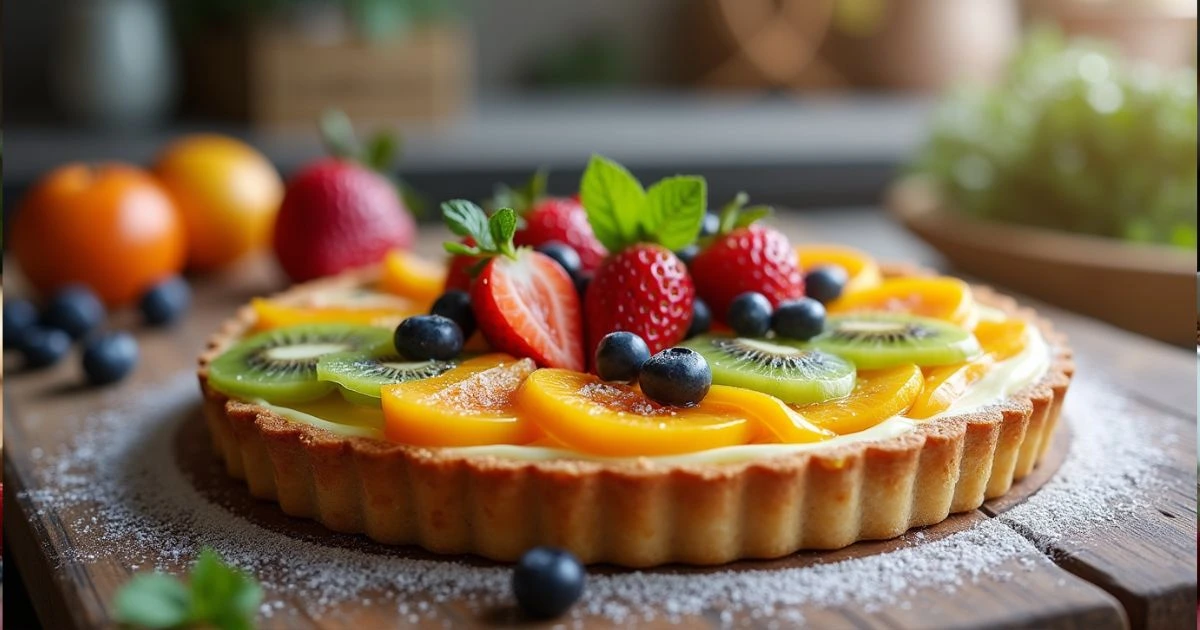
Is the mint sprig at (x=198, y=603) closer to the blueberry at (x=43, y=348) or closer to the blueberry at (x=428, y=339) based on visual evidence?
the blueberry at (x=428, y=339)

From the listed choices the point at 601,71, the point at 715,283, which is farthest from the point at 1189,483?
the point at 601,71

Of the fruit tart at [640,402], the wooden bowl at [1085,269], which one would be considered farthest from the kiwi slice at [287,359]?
the wooden bowl at [1085,269]

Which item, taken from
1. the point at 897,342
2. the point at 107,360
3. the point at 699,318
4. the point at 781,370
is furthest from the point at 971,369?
the point at 107,360

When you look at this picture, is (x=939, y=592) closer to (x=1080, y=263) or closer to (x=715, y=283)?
(x=715, y=283)

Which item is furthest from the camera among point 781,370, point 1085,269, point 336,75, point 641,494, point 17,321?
point 336,75

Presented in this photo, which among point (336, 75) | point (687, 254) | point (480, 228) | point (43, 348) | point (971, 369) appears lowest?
point (43, 348)

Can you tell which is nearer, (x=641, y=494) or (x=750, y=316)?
(x=641, y=494)

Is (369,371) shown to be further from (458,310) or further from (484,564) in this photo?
(484,564)
